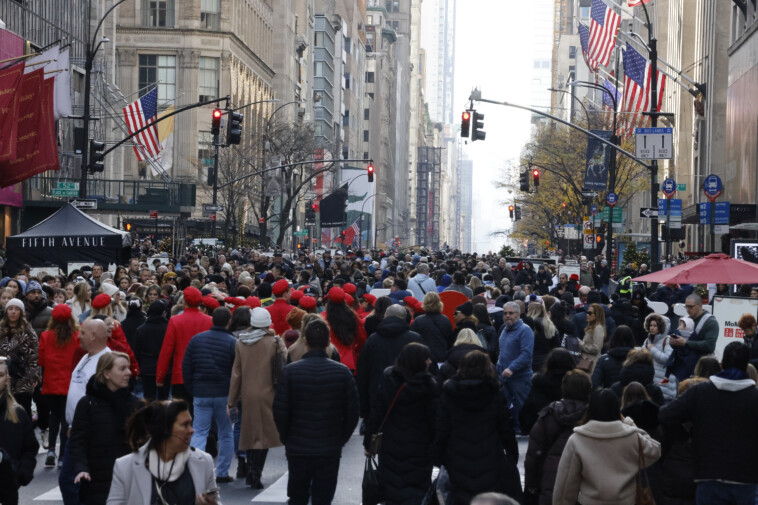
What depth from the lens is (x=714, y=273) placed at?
16.6 m

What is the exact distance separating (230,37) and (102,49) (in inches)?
904

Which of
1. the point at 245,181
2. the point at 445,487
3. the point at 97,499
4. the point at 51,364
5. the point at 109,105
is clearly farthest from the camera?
the point at 245,181

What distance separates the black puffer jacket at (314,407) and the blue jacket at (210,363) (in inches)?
115

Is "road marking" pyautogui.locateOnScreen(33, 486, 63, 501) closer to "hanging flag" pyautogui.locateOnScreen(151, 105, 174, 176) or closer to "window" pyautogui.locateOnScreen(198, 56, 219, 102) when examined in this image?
"hanging flag" pyautogui.locateOnScreen(151, 105, 174, 176)

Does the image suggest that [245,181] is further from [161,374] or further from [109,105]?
[161,374]

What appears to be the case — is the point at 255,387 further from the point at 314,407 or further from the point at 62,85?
the point at 62,85

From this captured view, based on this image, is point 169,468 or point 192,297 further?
point 192,297

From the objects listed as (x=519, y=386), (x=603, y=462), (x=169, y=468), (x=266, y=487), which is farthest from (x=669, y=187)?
(x=169, y=468)

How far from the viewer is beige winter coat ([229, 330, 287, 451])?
11891mm

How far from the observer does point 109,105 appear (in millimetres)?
58469

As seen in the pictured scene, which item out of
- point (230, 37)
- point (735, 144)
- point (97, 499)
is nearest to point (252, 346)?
point (97, 499)

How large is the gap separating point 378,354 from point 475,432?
2.62 meters

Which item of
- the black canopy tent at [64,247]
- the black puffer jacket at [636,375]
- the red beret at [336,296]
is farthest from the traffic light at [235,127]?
the black puffer jacket at [636,375]

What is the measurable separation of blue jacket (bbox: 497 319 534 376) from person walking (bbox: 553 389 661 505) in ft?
22.0
